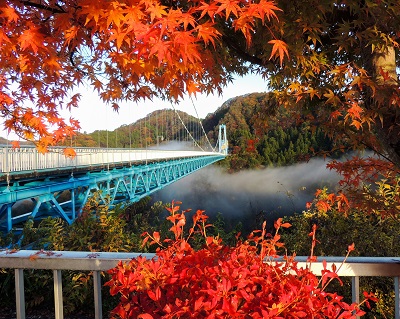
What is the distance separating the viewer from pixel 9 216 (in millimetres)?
7535

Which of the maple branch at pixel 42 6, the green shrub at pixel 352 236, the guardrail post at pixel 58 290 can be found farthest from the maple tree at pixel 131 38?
the green shrub at pixel 352 236

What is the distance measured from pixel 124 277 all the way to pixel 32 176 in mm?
8557

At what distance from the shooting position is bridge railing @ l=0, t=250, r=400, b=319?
148 centimetres

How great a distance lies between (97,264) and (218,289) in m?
0.80

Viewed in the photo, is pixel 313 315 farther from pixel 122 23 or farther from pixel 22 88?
pixel 22 88

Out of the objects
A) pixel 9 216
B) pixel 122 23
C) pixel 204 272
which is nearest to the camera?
pixel 204 272

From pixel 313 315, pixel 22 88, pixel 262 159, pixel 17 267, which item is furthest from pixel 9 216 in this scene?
pixel 262 159

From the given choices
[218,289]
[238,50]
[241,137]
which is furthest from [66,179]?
[218,289]

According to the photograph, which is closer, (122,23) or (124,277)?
(124,277)

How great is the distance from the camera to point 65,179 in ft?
35.4

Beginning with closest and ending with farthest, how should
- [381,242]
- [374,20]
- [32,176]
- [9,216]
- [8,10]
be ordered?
[8,10]
[374,20]
[381,242]
[9,216]
[32,176]

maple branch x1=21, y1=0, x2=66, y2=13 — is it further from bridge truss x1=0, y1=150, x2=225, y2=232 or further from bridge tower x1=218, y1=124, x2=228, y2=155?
bridge tower x1=218, y1=124, x2=228, y2=155

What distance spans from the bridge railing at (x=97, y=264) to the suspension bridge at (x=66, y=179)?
8.23 ft

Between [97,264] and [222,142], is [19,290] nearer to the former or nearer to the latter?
[97,264]
